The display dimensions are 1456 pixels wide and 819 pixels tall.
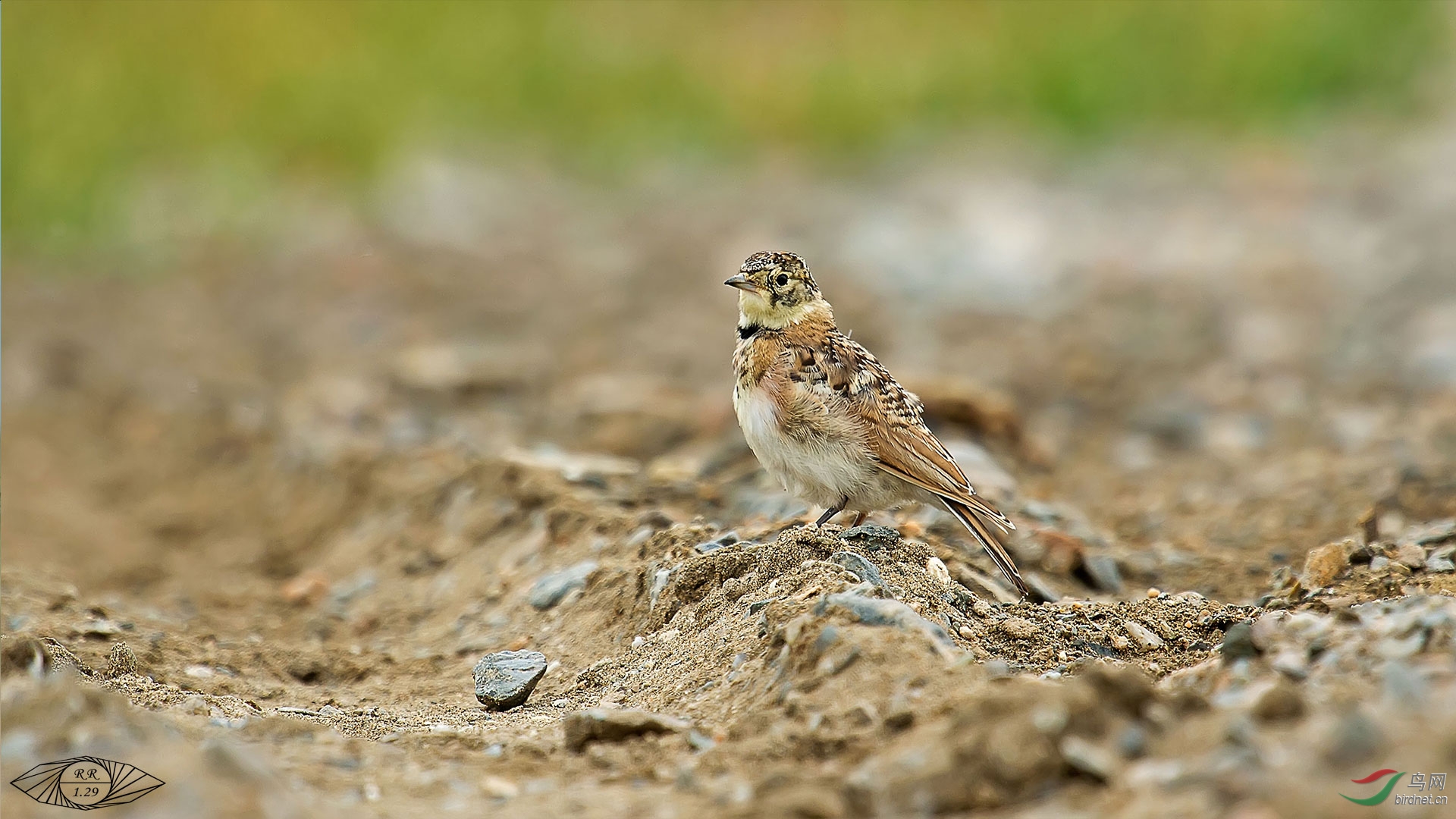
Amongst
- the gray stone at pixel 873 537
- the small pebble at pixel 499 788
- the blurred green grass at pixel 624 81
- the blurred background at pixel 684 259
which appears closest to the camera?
the small pebble at pixel 499 788

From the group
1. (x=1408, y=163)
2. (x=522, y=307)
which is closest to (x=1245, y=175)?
(x=1408, y=163)

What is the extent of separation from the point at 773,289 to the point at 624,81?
10.7 m

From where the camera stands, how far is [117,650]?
16.6 ft

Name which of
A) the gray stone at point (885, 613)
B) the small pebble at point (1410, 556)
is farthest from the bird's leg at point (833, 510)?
the small pebble at point (1410, 556)

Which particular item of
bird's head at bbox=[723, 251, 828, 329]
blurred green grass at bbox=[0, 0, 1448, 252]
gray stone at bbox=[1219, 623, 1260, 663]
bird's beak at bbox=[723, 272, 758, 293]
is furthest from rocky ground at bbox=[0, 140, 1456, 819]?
blurred green grass at bbox=[0, 0, 1448, 252]

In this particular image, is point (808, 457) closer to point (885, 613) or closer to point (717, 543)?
point (717, 543)

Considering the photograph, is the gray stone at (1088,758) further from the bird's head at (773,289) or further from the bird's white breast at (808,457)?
the bird's head at (773,289)

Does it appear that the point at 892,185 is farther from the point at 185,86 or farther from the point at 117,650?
the point at 117,650

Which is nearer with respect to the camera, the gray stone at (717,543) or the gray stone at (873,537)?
the gray stone at (873,537)

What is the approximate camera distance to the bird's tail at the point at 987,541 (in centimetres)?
Result: 543

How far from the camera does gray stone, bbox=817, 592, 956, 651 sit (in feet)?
13.6

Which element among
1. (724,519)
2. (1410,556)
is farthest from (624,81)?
(1410,556)

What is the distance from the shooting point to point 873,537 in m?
5.20

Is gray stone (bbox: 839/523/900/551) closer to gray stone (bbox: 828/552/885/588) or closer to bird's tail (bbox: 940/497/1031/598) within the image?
gray stone (bbox: 828/552/885/588)
